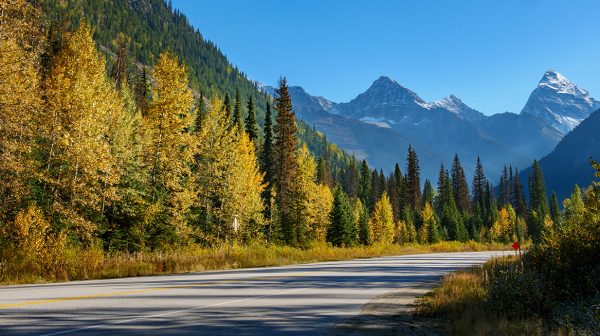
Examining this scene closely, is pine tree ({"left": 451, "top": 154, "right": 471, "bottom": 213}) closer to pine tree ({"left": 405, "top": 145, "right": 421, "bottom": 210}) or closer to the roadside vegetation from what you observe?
pine tree ({"left": 405, "top": 145, "right": 421, "bottom": 210})

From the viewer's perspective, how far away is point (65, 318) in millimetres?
7492

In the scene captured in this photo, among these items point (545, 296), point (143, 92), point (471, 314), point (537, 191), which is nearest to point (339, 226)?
point (143, 92)

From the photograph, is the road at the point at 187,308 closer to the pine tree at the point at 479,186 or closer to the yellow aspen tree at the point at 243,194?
the yellow aspen tree at the point at 243,194

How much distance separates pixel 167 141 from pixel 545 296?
22.4 meters

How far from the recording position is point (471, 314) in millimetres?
8430

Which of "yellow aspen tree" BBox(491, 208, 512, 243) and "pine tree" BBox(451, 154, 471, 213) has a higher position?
"pine tree" BBox(451, 154, 471, 213)

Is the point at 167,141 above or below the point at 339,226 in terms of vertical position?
above

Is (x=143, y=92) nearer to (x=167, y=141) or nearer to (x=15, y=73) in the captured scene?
(x=167, y=141)

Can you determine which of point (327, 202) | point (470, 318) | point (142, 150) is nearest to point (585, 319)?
point (470, 318)

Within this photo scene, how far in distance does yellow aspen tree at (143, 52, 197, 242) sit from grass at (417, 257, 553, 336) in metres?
19.0

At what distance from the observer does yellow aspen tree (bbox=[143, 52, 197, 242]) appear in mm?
26641

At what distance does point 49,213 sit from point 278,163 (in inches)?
1151

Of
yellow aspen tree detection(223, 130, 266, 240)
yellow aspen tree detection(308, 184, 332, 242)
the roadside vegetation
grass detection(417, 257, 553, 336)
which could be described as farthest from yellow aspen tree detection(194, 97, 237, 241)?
grass detection(417, 257, 553, 336)

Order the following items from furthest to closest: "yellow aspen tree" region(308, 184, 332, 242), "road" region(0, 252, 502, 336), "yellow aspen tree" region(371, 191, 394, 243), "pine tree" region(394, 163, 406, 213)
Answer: "pine tree" region(394, 163, 406, 213) → "yellow aspen tree" region(371, 191, 394, 243) → "yellow aspen tree" region(308, 184, 332, 242) → "road" region(0, 252, 502, 336)
